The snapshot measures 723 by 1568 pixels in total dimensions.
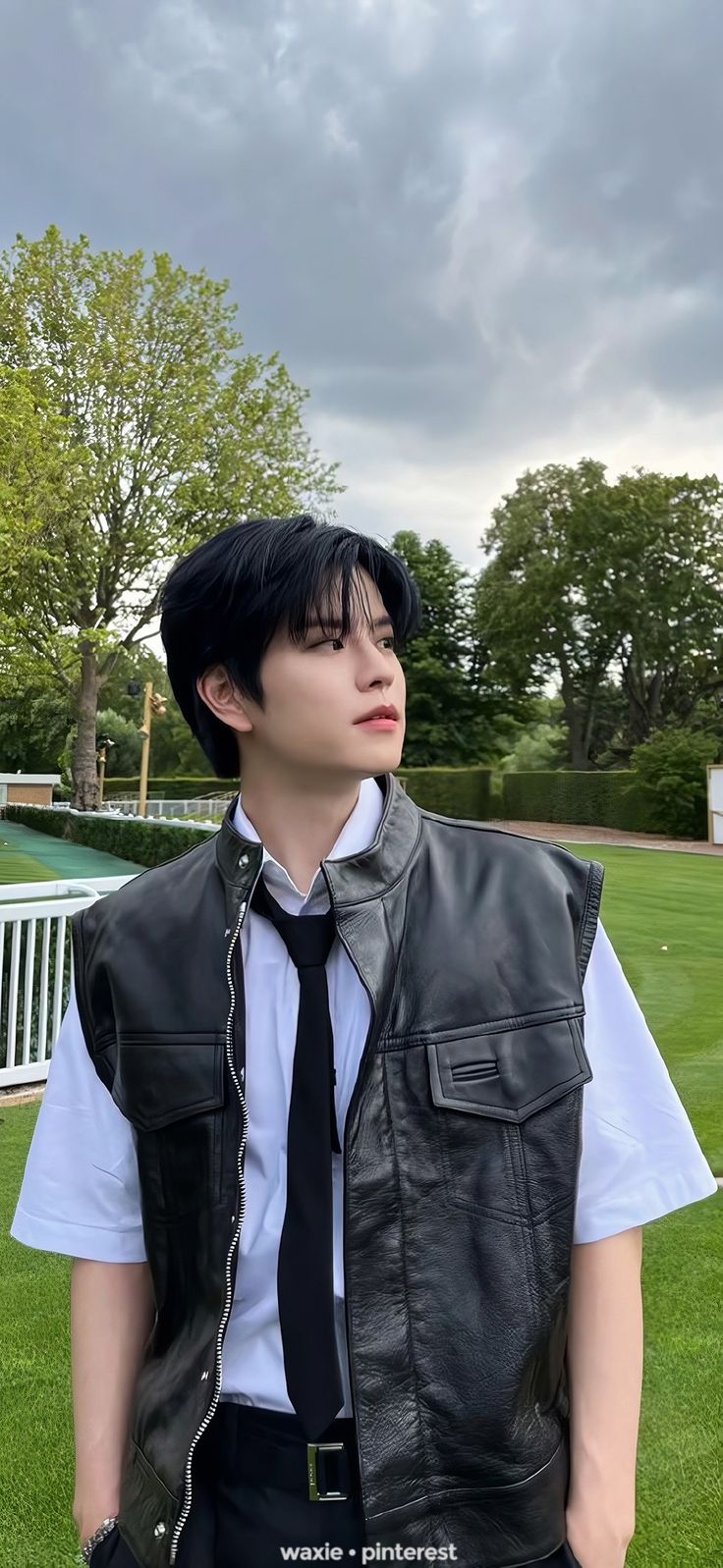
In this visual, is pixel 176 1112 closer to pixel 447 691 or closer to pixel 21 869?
pixel 21 869

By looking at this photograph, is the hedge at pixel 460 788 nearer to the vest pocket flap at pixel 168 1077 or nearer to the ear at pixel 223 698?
the ear at pixel 223 698

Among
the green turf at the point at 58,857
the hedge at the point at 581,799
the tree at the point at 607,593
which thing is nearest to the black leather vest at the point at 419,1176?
the green turf at the point at 58,857

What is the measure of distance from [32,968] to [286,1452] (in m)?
5.09

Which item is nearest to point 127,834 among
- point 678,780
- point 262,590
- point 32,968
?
point 32,968

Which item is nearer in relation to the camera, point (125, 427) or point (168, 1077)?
point (168, 1077)

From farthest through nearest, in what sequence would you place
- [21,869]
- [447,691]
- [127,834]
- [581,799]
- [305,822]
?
[447,691], [581,799], [21,869], [127,834], [305,822]

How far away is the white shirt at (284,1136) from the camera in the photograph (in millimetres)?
1064

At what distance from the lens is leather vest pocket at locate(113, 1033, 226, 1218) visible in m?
1.06

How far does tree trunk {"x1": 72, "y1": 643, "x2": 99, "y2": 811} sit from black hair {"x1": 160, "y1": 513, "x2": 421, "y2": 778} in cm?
2302

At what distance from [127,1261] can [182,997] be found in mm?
371

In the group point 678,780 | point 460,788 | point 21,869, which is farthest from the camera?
point 460,788

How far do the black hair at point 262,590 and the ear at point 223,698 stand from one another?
0.01 meters

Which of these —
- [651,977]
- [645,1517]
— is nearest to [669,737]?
[651,977]

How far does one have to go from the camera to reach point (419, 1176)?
100 centimetres
